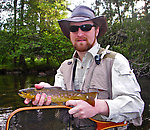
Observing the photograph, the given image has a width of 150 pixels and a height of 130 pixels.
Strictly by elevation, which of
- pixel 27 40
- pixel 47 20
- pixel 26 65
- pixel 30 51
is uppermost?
pixel 47 20

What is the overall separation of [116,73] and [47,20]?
68.7ft

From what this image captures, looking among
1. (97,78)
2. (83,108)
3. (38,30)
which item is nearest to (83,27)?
(97,78)

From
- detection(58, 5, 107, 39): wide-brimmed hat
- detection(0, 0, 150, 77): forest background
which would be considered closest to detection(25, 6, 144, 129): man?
detection(58, 5, 107, 39): wide-brimmed hat

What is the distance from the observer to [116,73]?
1788 millimetres

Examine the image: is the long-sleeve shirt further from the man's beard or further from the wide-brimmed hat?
the wide-brimmed hat

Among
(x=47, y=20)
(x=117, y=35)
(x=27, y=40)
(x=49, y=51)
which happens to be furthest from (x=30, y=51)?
(x=117, y=35)

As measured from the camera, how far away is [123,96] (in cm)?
166

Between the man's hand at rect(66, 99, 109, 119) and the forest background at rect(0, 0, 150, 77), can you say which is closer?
the man's hand at rect(66, 99, 109, 119)

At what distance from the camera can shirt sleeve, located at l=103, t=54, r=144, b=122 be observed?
162 cm

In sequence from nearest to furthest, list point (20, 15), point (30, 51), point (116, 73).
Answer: point (116, 73) < point (30, 51) < point (20, 15)

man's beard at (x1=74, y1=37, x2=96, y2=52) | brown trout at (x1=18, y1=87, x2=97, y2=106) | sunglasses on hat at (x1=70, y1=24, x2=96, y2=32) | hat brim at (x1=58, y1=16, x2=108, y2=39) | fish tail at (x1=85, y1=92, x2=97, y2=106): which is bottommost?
brown trout at (x1=18, y1=87, x2=97, y2=106)

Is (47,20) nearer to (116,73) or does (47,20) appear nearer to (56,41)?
(56,41)

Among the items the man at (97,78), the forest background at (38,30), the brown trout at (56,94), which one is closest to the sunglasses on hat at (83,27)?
the man at (97,78)

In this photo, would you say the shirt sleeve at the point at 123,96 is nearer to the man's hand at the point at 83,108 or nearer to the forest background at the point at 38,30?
the man's hand at the point at 83,108
